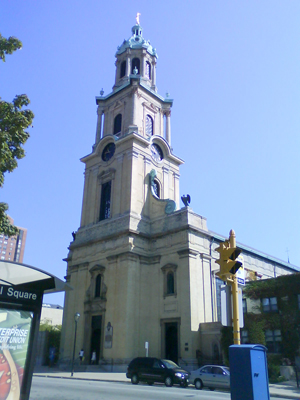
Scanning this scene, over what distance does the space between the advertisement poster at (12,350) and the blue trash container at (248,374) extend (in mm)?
4335

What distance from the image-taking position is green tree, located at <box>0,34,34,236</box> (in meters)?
13.7

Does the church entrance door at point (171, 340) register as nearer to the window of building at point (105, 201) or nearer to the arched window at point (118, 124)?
the window of building at point (105, 201)

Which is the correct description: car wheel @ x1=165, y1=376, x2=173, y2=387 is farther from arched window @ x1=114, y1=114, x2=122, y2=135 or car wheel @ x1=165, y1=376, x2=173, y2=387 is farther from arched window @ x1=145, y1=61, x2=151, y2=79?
arched window @ x1=145, y1=61, x2=151, y2=79

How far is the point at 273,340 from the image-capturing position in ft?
102

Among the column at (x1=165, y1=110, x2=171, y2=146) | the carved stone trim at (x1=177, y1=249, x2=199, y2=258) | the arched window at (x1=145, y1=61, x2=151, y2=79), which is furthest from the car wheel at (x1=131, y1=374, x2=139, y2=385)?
the arched window at (x1=145, y1=61, x2=151, y2=79)

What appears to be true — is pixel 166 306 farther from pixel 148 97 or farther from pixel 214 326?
pixel 148 97

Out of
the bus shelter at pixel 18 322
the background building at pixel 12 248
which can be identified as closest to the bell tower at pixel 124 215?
the bus shelter at pixel 18 322

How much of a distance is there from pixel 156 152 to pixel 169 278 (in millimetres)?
16526

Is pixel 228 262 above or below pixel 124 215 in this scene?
below

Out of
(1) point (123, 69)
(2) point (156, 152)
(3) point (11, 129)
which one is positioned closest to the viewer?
(3) point (11, 129)

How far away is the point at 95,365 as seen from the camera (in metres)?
35.9

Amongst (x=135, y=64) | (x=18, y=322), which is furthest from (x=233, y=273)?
(x=135, y=64)

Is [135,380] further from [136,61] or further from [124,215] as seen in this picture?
[136,61]

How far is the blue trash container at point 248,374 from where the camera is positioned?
6.70 m
